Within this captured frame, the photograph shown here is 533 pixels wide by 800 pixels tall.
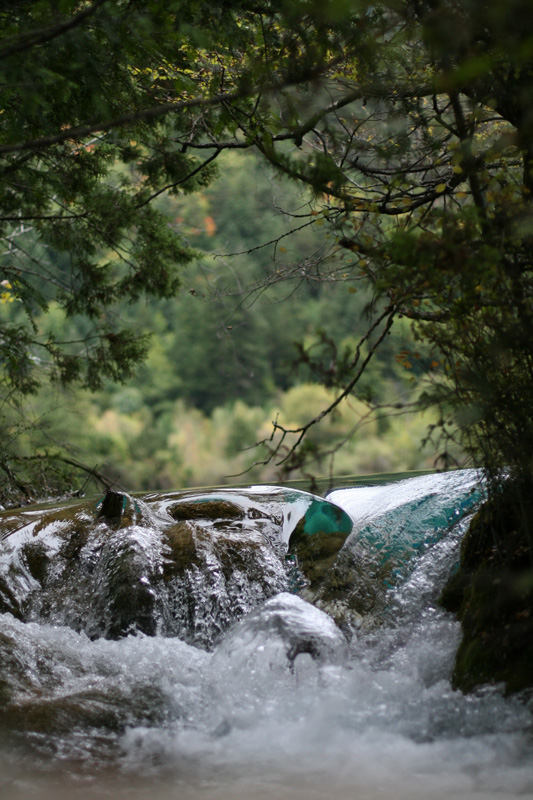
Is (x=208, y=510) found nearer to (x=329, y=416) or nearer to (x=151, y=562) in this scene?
(x=151, y=562)

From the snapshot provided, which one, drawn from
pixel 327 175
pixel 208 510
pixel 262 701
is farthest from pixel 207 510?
pixel 327 175

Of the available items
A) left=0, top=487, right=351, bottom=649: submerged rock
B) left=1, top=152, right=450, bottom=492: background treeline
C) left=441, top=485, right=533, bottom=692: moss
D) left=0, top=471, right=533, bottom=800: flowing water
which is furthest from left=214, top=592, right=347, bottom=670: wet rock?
left=1, top=152, right=450, bottom=492: background treeline

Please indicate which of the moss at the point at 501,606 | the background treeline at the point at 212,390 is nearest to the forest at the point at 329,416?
the moss at the point at 501,606

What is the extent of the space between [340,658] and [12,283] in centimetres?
441

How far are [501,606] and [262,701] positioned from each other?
3.15 feet

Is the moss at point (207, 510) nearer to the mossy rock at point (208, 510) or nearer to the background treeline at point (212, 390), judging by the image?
the mossy rock at point (208, 510)

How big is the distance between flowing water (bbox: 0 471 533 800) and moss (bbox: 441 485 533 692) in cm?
9

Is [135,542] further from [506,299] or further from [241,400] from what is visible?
[241,400]

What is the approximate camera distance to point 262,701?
102 inches

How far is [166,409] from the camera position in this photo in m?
29.3

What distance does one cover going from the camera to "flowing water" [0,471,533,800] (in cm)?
211

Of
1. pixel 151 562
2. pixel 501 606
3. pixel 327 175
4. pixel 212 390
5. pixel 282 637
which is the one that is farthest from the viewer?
pixel 212 390

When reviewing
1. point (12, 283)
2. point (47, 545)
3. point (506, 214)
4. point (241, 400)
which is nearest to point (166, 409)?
point (241, 400)

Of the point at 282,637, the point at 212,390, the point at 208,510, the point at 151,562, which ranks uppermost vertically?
the point at 212,390
